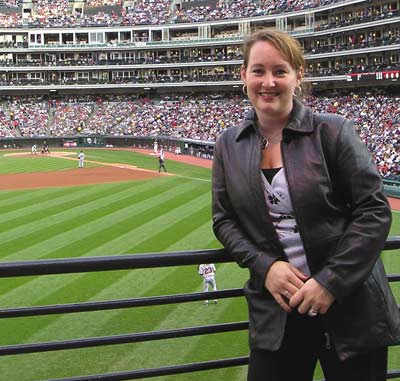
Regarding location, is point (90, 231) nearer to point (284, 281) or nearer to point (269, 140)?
point (269, 140)

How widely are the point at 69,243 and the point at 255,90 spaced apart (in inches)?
719

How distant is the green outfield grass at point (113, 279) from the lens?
37.1ft

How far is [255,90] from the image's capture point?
3613 mm

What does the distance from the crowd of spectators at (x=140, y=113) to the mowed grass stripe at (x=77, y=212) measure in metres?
26.2

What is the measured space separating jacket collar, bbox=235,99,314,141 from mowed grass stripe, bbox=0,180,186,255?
17.3 meters

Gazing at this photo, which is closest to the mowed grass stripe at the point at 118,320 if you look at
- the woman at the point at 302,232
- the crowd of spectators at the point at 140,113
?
the woman at the point at 302,232

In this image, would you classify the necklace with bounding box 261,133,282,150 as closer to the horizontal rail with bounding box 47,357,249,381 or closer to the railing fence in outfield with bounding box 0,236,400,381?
the railing fence in outfield with bounding box 0,236,400,381

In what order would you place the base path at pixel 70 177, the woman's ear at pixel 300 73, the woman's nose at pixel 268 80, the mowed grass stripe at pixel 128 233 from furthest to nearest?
1. the base path at pixel 70 177
2. the mowed grass stripe at pixel 128 233
3. the woman's ear at pixel 300 73
4. the woman's nose at pixel 268 80

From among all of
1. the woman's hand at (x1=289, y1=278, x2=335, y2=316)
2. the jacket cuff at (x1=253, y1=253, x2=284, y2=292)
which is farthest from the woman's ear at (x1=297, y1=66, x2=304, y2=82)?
the woman's hand at (x1=289, y1=278, x2=335, y2=316)

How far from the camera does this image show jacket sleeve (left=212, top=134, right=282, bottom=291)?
11.3 ft

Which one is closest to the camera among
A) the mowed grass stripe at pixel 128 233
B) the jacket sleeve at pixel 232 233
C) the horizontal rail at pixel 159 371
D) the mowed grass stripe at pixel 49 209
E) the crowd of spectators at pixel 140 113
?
the jacket sleeve at pixel 232 233

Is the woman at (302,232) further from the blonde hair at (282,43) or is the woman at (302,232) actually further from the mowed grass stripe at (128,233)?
the mowed grass stripe at (128,233)

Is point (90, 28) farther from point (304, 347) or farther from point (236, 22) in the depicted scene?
point (304, 347)

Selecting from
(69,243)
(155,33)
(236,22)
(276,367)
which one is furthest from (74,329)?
(155,33)
